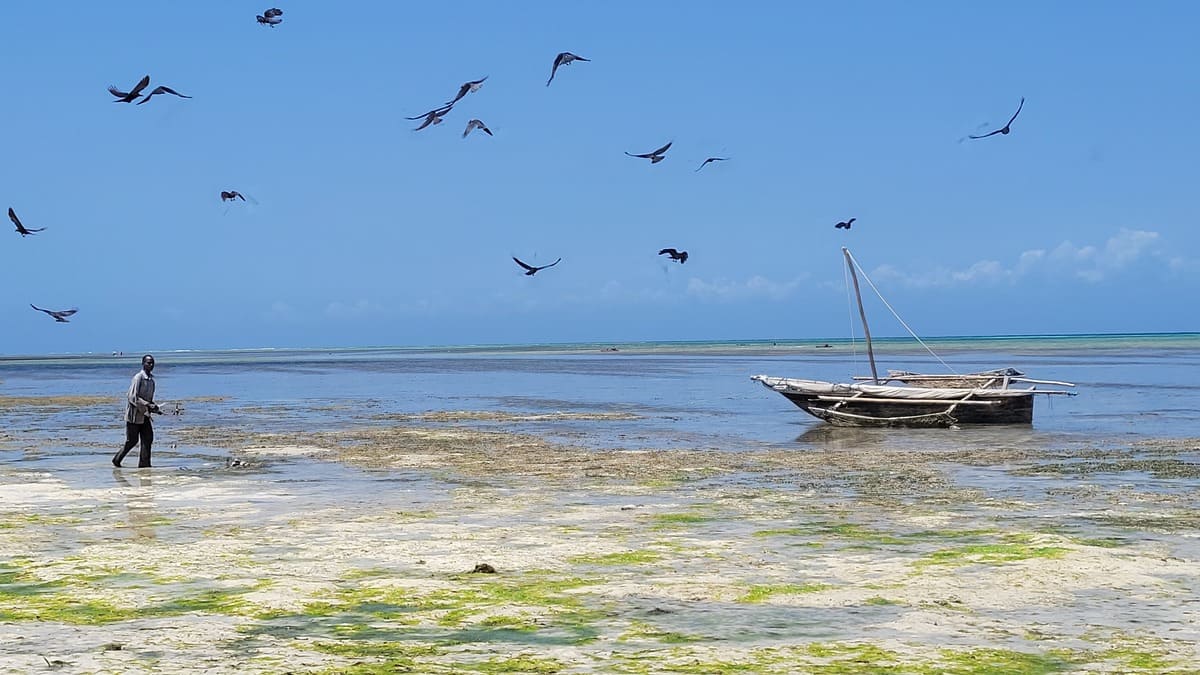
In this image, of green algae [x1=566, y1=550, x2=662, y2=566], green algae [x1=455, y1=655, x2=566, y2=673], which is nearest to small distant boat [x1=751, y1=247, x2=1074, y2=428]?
green algae [x1=566, y1=550, x2=662, y2=566]

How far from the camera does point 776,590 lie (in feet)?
30.9

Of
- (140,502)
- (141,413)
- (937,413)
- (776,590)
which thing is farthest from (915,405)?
(776,590)

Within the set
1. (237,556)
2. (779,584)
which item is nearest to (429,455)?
(237,556)

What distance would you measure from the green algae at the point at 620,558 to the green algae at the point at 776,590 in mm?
1417

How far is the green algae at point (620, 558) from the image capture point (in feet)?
34.8

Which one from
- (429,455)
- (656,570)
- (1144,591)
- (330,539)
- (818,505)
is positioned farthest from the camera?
(429,455)

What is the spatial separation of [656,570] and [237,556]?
374 centimetres

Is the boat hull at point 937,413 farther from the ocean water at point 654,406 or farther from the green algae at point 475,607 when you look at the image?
the green algae at point 475,607

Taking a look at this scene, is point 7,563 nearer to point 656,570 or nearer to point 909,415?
point 656,570

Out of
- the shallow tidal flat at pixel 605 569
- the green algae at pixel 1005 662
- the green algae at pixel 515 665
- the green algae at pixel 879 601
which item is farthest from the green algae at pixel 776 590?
the green algae at pixel 515 665

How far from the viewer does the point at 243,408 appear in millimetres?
38625

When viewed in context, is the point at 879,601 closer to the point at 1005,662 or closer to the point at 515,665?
the point at 1005,662

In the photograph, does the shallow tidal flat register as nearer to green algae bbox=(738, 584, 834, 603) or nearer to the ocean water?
green algae bbox=(738, 584, 834, 603)

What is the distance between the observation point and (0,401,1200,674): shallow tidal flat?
25.0 ft
